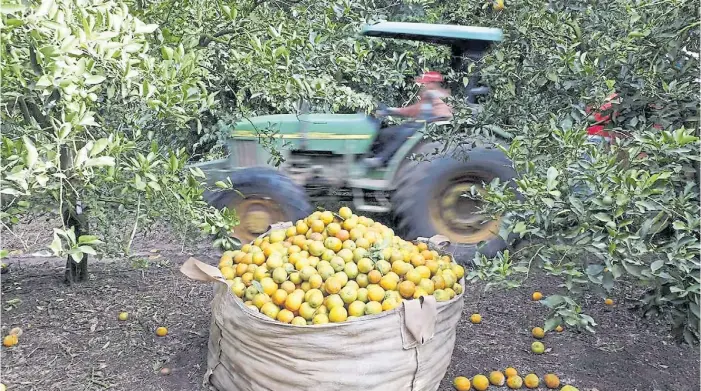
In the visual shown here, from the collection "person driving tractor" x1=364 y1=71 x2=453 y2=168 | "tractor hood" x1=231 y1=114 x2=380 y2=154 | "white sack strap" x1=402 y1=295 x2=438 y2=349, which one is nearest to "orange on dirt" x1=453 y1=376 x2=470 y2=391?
"white sack strap" x1=402 y1=295 x2=438 y2=349

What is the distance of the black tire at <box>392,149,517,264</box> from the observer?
175 inches

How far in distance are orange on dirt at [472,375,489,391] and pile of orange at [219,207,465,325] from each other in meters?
0.46

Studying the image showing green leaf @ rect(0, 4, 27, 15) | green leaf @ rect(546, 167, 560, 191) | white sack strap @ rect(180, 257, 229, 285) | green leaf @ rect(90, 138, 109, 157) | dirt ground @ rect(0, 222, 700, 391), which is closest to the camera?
green leaf @ rect(0, 4, 27, 15)

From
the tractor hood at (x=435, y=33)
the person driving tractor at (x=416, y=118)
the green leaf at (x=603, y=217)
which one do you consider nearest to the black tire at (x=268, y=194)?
the person driving tractor at (x=416, y=118)

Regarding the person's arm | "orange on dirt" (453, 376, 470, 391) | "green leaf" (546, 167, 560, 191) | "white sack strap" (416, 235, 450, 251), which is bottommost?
"orange on dirt" (453, 376, 470, 391)

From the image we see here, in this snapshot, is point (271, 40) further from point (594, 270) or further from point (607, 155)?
point (594, 270)

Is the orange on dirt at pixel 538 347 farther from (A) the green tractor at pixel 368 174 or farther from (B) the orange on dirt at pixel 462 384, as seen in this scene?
(A) the green tractor at pixel 368 174

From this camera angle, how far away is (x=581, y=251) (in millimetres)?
2170

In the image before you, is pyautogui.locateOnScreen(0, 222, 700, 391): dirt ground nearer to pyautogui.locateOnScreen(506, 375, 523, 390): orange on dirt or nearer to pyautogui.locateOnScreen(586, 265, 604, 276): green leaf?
pyautogui.locateOnScreen(506, 375, 523, 390): orange on dirt

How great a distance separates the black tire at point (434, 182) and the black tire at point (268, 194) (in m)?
0.79

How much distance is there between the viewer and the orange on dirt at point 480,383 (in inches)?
111

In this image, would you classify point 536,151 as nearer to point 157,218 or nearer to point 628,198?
point 628,198

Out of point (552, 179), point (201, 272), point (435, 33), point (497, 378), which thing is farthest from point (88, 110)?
point (435, 33)

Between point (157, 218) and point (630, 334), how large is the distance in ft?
9.71
